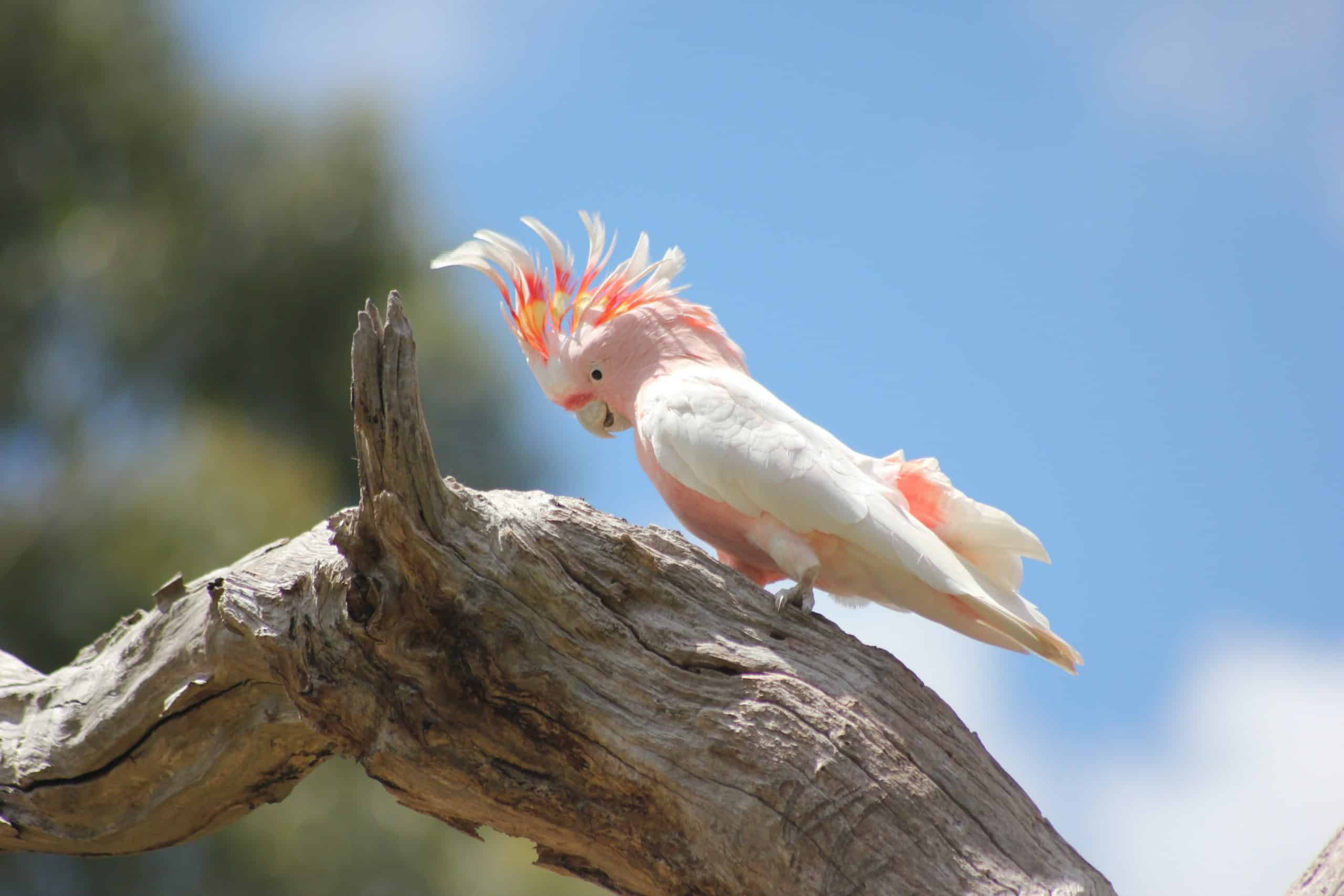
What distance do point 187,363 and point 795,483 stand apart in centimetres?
911

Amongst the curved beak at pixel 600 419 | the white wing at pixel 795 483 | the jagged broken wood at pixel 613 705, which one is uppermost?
the curved beak at pixel 600 419

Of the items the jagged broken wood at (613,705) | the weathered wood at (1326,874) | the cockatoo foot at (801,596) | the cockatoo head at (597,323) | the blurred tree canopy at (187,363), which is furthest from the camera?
the blurred tree canopy at (187,363)

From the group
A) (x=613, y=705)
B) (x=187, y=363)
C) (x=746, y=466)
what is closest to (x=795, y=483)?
(x=746, y=466)

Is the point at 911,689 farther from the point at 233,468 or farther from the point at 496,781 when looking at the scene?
the point at 233,468

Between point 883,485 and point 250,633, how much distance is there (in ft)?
5.19

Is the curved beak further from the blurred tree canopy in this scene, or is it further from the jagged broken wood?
the blurred tree canopy

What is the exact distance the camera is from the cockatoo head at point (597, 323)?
10.1 ft

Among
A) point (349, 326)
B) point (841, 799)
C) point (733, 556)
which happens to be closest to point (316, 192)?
point (349, 326)

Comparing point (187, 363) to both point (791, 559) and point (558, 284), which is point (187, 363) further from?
point (791, 559)

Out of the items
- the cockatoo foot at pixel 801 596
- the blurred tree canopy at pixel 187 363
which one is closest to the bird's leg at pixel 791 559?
the cockatoo foot at pixel 801 596

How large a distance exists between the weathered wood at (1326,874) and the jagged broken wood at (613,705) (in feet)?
1.33

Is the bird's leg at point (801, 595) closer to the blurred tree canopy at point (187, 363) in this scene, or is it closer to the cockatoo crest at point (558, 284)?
the cockatoo crest at point (558, 284)

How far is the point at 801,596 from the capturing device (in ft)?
8.61

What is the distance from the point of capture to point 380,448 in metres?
2.18
